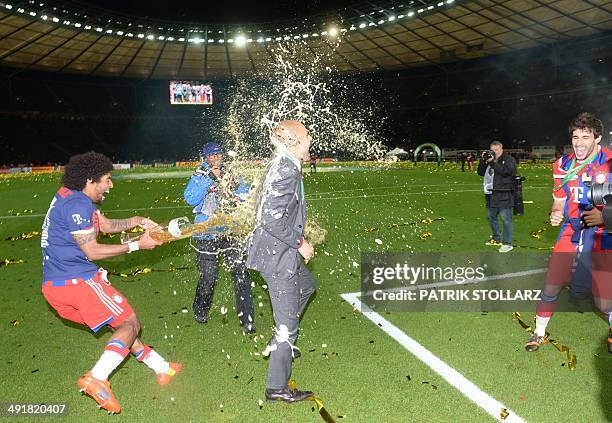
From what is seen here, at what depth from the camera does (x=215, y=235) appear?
5332 mm

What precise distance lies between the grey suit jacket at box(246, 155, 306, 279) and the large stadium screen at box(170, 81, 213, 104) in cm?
5304

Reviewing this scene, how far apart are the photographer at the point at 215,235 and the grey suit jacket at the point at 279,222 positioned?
1.69 metres

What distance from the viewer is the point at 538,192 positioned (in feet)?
58.5

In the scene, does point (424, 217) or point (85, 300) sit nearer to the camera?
point (85, 300)

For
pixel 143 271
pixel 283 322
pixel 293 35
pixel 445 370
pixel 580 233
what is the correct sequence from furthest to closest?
1. pixel 293 35
2. pixel 143 271
3. pixel 580 233
4. pixel 445 370
5. pixel 283 322

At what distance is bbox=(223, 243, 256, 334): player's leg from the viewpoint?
17.5ft

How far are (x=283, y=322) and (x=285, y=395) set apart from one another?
61 centimetres

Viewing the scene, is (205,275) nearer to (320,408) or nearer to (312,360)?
(312,360)

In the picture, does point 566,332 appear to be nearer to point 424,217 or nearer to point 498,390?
point 498,390

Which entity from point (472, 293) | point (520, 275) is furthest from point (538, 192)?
point (472, 293)

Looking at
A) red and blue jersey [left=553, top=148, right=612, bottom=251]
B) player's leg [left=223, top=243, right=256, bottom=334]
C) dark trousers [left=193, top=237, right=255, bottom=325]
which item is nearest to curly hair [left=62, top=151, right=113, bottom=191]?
dark trousers [left=193, top=237, right=255, bottom=325]

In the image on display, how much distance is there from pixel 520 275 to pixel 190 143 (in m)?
54.8

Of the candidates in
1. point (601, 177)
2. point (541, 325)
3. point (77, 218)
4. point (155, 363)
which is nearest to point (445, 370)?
point (541, 325)

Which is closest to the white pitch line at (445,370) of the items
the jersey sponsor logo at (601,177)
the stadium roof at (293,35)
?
the jersey sponsor logo at (601,177)
